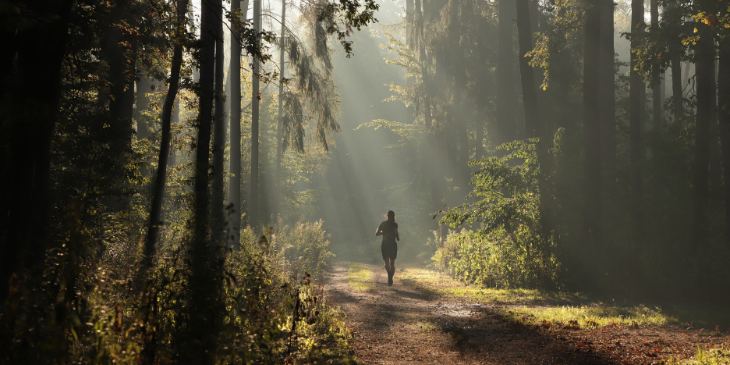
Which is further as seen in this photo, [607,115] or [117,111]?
[607,115]

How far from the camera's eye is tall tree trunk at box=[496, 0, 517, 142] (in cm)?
2942

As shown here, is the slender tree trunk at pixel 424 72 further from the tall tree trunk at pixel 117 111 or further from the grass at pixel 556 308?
the tall tree trunk at pixel 117 111

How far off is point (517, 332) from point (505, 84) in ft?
69.2

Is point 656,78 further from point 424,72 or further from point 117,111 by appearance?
point 424,72

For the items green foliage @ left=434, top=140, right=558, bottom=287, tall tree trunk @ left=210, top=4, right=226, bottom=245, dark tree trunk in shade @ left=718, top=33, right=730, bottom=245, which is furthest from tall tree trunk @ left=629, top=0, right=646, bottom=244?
tall tree trunk @ left=210, top=4, right=226, bottom=245

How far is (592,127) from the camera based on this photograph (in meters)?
18.1

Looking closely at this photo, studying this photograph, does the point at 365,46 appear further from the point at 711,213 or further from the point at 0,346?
the point at 0,346

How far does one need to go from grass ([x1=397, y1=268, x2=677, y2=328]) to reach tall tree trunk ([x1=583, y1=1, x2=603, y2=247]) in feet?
7.33

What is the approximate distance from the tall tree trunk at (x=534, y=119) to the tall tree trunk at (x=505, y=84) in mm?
9124

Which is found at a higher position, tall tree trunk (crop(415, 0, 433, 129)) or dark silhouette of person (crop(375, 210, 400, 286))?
tall tree trunk (crop(415, 0, 433, 129))

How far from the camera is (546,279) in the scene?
700 inches

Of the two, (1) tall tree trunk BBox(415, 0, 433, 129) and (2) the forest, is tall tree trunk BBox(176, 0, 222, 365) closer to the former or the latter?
(2) the forest

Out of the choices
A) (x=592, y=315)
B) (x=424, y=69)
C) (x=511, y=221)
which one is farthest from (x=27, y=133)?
(x=424, y=69)

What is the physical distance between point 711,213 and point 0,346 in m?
19.4
